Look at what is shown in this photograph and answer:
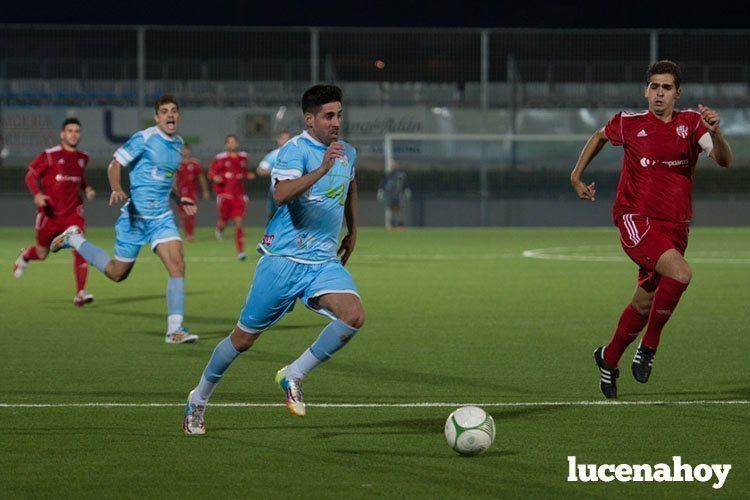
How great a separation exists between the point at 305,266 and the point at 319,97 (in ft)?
3.02

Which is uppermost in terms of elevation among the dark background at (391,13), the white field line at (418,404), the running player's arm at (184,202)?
the dark background at (391,13)

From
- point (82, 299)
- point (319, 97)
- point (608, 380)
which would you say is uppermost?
point (319, 97)

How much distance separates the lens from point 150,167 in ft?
38.7

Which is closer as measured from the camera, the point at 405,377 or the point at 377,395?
the point at 377,395

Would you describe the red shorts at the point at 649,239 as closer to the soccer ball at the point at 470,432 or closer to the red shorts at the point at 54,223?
the soccer ball at the point at 470,432

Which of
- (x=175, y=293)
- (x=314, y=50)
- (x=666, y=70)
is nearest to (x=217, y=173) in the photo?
(x=314, y=50)

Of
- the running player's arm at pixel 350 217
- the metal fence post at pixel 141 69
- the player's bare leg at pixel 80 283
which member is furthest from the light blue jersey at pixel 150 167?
the metal fence post at pixel 141 69

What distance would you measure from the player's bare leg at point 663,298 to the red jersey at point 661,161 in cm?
31

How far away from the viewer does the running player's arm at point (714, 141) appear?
7.43m

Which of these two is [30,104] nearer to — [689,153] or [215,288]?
[215,288]

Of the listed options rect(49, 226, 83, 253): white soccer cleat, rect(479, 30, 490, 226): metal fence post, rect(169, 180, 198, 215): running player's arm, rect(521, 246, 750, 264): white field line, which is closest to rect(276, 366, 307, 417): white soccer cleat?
rect(169, 180, 198, 215): running player's arm

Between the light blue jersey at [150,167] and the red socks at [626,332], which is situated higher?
the light blue jersey at [150,167]

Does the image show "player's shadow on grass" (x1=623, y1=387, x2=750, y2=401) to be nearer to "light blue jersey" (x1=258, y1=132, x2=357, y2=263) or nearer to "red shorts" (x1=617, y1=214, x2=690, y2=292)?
"red shorts" (x1=617, y1=214, x2=690, y2=292)

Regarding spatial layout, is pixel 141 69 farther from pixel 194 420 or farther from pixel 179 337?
pixel 194 420
